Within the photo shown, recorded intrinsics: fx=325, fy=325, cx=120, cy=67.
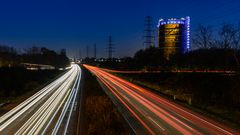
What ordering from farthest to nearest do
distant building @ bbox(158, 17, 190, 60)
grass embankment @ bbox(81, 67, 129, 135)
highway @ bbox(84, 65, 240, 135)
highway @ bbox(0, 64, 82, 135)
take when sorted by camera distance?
distant building @ bbox(158, 17, 190, 60) < highway @ bbox(0, 64, 82, 135) < highway @ bbox(84, 65, 240, 135) < grass embankment @ bbox(81, 67, 129, 135)

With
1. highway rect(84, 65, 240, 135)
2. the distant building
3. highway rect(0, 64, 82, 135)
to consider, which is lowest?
highway rect(0, 64, 82, 135)

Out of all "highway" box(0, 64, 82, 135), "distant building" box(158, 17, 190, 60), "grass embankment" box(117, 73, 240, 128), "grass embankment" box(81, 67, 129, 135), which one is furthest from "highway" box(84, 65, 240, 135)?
"distant building" box(158, 17, 190, 60)

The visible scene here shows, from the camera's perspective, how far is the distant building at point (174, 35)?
403 feet

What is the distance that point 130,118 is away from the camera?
2692cm

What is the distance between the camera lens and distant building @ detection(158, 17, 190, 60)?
4838 inches

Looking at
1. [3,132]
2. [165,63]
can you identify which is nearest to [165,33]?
[165,63]

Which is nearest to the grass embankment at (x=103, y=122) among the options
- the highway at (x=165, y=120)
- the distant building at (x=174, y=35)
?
the highway at (x=165, y=120)

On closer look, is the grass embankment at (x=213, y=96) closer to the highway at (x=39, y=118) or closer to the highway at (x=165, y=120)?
the highway at (x=165, y=120)

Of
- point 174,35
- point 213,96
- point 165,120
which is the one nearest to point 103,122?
point 165,120

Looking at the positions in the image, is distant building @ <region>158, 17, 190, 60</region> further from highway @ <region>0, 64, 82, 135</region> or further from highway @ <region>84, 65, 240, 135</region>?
highway @ <region>84, 65, 240, 135</region>

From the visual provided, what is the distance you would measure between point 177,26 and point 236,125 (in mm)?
107178

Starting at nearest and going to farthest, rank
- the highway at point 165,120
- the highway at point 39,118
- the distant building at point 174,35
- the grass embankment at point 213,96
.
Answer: the highway at point 165,120 → the highway at point 39,118 → the grass embankment at point 213,96 → the distant building at point 174,35

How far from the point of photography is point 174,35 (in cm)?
12675

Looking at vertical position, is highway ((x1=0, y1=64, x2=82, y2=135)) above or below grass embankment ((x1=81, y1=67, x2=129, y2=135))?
below
